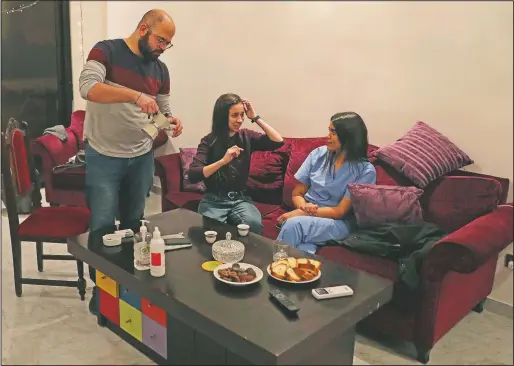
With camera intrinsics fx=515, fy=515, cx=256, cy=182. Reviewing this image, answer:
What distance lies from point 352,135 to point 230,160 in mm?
448

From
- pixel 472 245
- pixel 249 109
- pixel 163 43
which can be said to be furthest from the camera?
pixel 249 109

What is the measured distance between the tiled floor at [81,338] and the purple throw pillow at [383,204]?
344 millimetres

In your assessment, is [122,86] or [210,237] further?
[210,237]

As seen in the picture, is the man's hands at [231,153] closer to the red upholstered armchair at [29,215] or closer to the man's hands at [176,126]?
the man's hands at [176,126]

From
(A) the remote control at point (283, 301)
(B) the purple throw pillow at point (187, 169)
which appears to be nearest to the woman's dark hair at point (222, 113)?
(B) the purple throw pillow at point (187, 169)

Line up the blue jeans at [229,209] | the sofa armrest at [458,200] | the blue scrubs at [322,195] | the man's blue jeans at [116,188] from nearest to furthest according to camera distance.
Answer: the sofa armrest at [458,200]
the man's blue jeans at [116,188]
the blue scrubs at [322,195]
the blue jeans at [229,209]

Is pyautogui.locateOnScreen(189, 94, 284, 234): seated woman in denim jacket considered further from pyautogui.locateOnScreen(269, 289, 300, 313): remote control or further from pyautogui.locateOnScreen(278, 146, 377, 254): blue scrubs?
pyautogui.locateOnScreen(269, 289, 300, 313): remote control

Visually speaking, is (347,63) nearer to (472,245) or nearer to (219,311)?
(472,245)

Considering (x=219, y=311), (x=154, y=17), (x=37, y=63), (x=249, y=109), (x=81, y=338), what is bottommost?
(x=81, y=338)

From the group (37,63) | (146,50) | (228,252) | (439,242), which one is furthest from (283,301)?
(37,63)

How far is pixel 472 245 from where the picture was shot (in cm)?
118

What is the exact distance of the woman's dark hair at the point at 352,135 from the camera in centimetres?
141

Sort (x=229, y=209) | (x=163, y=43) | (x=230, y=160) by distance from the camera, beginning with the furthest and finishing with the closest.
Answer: (x=229, y=209) < (x=230, y=160) < (x=163, y=43)

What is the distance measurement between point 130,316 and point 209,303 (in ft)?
0.95
